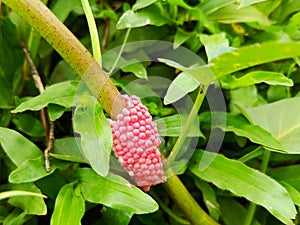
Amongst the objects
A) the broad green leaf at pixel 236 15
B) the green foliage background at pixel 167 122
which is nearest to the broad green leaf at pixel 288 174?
the green foliage background at pixel 167 122

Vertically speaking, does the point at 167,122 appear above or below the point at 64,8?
below

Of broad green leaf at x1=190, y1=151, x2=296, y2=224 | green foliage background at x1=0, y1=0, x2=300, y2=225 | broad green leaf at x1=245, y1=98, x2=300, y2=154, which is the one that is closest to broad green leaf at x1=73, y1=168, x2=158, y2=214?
green foliage background at x1=0, y1=0, x2=300, y2=225

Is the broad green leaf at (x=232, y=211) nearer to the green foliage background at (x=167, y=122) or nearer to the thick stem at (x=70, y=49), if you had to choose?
the green foliage background at (x=167, y=122)

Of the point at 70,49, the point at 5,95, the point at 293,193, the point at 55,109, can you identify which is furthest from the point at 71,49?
the point at 293,193

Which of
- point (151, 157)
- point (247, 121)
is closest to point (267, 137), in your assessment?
point (247, 121)

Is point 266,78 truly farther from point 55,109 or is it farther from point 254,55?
point 55,109

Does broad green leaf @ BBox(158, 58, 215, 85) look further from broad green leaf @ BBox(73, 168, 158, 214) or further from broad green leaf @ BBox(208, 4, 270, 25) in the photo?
broad green leaf @ BBox(208, 4, 270, 25)
